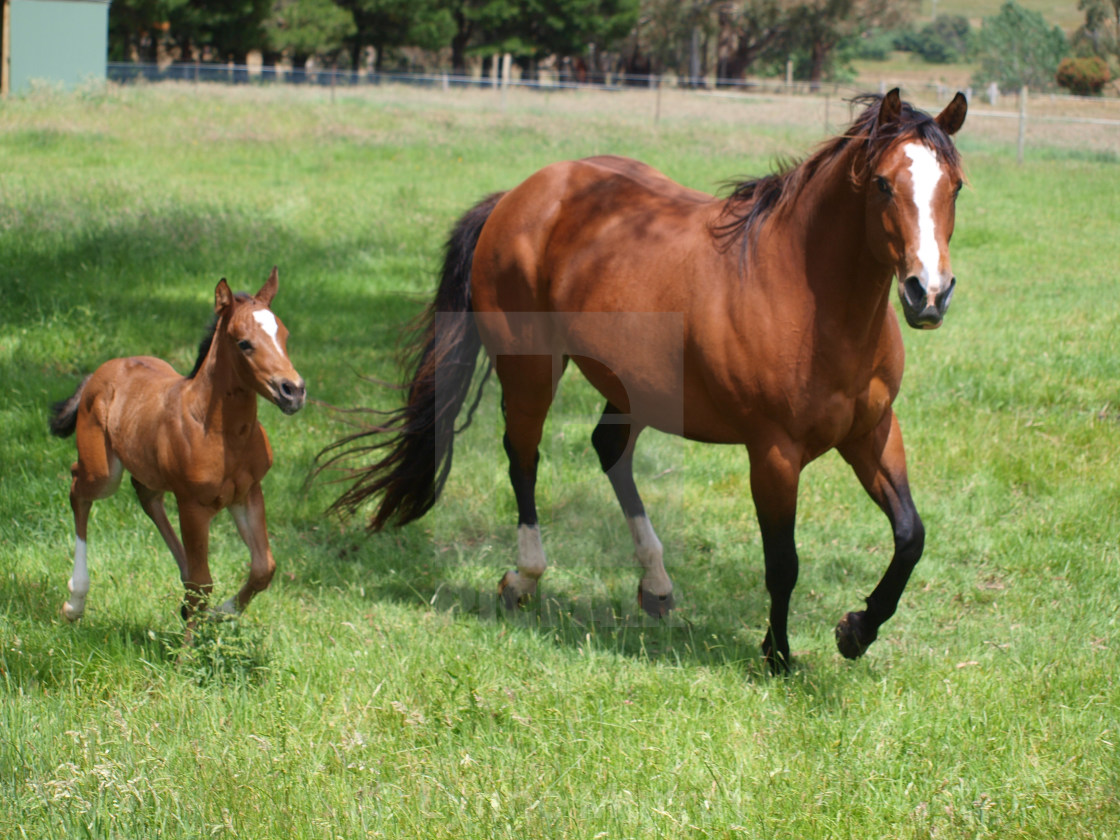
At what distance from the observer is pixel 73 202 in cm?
1137

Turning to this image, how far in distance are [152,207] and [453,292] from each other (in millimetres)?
7724

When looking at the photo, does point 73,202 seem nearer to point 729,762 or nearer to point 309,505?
point 309,505

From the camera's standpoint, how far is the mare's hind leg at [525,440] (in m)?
4.79

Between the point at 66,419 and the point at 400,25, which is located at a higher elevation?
the point at 400,25

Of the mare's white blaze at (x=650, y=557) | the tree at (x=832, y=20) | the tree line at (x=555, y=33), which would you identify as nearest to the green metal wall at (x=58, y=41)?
the tree line at (x=555, y=33)

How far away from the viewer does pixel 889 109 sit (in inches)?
129

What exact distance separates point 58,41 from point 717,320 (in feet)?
90.3

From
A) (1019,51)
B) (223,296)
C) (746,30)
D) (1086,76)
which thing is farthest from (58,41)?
(746,30)

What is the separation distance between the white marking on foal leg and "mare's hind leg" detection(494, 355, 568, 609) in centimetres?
178

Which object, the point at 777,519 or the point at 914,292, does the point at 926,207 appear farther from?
the point at 777,519

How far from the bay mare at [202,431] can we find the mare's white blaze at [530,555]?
1.42 metres

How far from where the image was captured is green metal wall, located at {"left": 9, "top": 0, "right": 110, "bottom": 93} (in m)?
25.1

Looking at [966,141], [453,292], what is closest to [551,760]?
[453,292]

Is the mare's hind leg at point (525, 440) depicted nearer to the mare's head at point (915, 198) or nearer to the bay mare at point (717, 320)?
the bay mare at point (717, 320)
